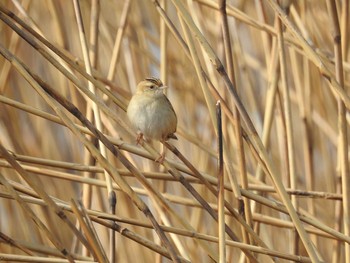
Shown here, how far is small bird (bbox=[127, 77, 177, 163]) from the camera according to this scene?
2626 mm

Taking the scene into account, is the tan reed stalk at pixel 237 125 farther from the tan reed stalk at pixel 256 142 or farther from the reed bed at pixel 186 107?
the reed bed at pixel 186 107

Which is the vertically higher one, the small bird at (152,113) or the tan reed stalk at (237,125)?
the small bird at (152,113)

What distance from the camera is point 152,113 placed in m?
2.68

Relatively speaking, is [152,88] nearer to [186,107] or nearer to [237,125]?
[186,107]

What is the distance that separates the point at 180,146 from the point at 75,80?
190 centimetres

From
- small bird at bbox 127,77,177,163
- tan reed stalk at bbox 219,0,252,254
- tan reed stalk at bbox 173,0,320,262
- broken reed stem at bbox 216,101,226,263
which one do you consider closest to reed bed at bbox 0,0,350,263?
small bird at bbox 127,77,177,163

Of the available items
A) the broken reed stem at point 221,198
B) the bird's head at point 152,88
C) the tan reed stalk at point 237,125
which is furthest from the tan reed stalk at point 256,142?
the bird's head at point 152,88

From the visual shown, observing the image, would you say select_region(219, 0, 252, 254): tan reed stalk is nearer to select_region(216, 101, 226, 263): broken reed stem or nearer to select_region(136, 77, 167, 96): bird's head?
select_region(216, 101, 226, 263): broken reed stem

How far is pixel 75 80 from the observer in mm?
1771

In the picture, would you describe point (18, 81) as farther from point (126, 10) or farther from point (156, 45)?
point (126, 10)

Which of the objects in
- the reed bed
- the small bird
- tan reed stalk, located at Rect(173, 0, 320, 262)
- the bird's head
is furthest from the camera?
the bird's head

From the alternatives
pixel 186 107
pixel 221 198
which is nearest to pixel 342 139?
pixel 221 198

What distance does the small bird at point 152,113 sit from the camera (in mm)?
2626

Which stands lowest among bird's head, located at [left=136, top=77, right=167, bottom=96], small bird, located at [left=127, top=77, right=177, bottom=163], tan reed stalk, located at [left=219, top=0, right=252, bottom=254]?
tan reed stalk, located at [left=219, top=0, right=252, bottom=254]
